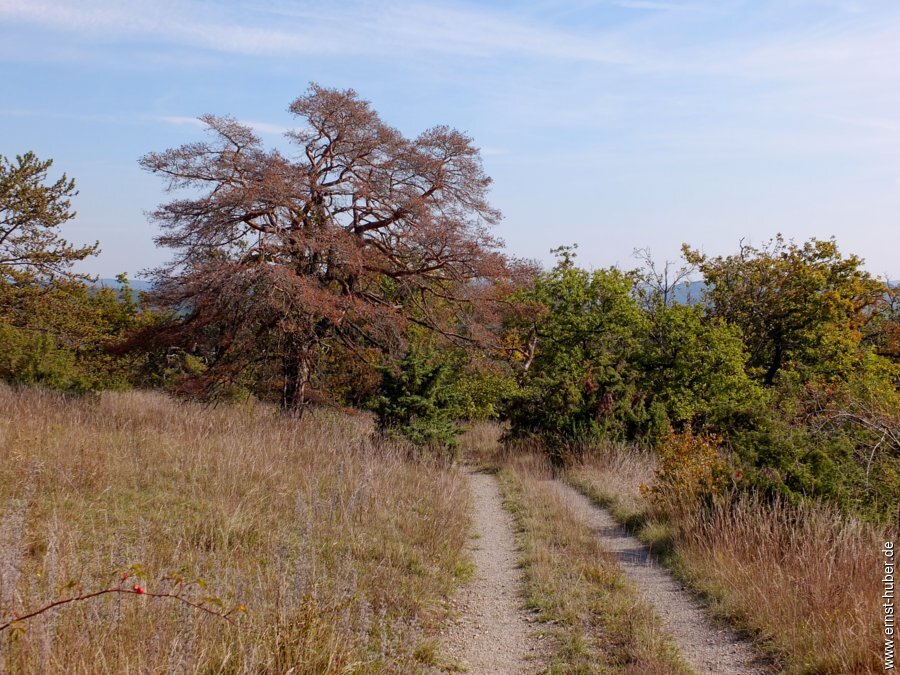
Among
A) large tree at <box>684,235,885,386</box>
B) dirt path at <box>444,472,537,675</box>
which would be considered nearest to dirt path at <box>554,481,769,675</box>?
dirt path at <box>444,472,537,675</box>

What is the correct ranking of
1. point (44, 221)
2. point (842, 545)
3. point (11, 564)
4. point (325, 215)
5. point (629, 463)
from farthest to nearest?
1. point (44, 221)
2. point (325, 215)
3. point (629, 463)
4. point (842, 545)
5. point (11, 564)

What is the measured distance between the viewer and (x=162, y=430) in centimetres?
1003

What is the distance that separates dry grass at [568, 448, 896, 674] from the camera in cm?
481

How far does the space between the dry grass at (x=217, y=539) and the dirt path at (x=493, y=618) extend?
0.87ft

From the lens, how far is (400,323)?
15422mm

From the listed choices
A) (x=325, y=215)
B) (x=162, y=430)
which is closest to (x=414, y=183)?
(x=325, y=215)

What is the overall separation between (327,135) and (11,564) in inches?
565

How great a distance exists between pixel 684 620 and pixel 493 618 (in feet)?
5.47

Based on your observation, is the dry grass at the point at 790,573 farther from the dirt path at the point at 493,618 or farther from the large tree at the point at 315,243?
the large tree at the point at 315,243

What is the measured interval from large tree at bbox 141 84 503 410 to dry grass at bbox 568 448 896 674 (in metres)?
8.26

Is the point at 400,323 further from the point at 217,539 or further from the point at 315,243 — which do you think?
the point at 217,539

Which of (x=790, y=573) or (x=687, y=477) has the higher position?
(x=687, y=477)

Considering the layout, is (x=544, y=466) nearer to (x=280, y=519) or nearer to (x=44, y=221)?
(x=280, y=519)

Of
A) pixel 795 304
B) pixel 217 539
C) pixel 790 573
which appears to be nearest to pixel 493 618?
pixel 217 539
